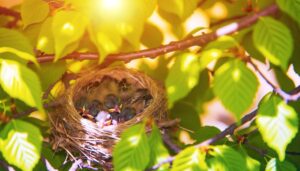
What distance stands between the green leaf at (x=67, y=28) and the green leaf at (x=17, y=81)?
0.24ft

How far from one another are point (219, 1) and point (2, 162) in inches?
23.6

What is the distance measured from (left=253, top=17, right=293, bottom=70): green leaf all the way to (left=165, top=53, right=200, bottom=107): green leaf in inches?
4.2

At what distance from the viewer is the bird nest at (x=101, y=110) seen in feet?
3.30

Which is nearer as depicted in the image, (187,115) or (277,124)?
(277,124)

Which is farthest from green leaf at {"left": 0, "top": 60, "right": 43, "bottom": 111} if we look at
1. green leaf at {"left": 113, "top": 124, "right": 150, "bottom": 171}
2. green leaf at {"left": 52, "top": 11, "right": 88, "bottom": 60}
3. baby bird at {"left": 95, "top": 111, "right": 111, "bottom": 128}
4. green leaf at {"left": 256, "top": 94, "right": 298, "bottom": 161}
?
green leaf at {"left": 256, "top": 94, "right": 298, "bottom": 161}

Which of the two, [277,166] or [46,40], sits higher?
[46,40]

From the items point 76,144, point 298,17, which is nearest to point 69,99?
point 76,144

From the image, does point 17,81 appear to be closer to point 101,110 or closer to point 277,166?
point 101,110

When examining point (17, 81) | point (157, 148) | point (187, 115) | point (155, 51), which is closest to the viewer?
point (17, 81)

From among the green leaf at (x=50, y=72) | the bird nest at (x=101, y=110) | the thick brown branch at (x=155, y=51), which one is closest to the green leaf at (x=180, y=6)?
the thick brown branch at (x=155, y=51)

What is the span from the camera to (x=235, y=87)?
31.1 inches

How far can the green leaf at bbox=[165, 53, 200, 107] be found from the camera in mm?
809

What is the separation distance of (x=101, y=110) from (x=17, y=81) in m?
0.37

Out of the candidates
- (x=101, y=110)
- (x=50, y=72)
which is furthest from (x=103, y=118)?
(x=50, y=72)
